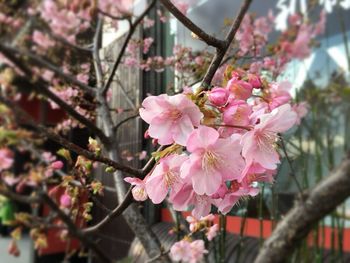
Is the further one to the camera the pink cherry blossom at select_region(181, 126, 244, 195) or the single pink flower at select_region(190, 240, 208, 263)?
the single pink flower at select_region(190, 240, 208, 263)

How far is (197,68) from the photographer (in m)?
1.66

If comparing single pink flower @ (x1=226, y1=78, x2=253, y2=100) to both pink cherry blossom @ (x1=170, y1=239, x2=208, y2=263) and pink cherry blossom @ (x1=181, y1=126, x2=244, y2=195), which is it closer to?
pink cherry blossom @ (x1=181, y1=126, x2=244, y2=195)

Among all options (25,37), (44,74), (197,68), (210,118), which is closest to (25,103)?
(25,37)

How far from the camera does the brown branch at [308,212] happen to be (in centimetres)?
93

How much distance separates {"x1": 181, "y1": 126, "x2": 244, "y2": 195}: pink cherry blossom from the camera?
1.75ft

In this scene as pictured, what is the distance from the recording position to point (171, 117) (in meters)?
0.55

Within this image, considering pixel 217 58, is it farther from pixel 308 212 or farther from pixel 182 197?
pixel 308 212

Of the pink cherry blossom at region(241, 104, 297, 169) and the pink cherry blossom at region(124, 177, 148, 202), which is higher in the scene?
the pink cherry blossom at region(241, 104, 297, 169)

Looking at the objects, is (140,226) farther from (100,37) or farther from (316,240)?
(100,37)

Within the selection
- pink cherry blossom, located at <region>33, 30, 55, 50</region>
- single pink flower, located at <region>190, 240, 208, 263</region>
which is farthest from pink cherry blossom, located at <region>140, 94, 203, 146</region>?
pink cherry blossom, located at <region>33, 30, 55, 50</region>

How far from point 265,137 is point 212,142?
9 centimetres

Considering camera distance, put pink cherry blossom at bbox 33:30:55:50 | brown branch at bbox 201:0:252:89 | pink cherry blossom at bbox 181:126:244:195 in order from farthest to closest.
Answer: pink cherry blossom at bbox 33:30:55:50 < brown branch at bbox 201:0:252:89 < pink cherry blossom at bbox 181:126:244:195

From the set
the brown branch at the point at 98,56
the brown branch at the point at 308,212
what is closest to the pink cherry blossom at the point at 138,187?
the brown branch at the point at 308,212

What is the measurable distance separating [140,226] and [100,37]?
1583 millimetres
